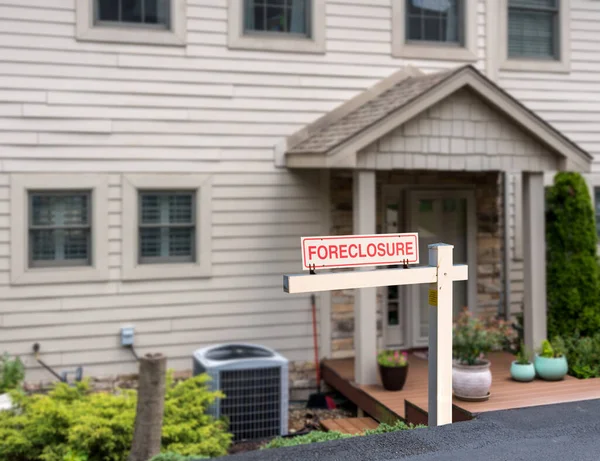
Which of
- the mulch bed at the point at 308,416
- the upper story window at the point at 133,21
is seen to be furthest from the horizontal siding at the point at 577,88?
the mulch bed at the point at 308,416

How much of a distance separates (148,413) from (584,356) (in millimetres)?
5132

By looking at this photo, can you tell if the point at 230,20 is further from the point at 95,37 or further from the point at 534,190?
the point at 534,190

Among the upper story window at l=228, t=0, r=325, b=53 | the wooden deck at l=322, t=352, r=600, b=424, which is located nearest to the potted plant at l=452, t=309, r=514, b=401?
the wooden deck at l=322, t=352, r=600, b=424

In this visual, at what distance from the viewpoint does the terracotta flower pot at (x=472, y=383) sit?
274 inches

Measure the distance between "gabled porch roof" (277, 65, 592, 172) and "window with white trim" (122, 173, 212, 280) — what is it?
47.4 inches

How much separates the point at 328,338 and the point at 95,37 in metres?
4.65

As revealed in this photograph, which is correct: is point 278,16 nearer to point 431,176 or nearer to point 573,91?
point 431,176

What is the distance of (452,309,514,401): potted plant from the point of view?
22.9ft

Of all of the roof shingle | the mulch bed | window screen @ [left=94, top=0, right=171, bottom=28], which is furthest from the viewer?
window screen @ [left=94, top=0, right=171, bottom=28]

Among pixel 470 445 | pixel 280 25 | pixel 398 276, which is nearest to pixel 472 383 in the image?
pixel 470 445

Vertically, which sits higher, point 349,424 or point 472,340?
point 472,340

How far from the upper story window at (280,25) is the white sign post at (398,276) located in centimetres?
486

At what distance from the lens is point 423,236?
10164mm

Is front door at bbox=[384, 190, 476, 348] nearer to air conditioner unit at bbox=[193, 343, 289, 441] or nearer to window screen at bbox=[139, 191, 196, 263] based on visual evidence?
air conditioner unit at bbox=[193, 343, 289, 441]
